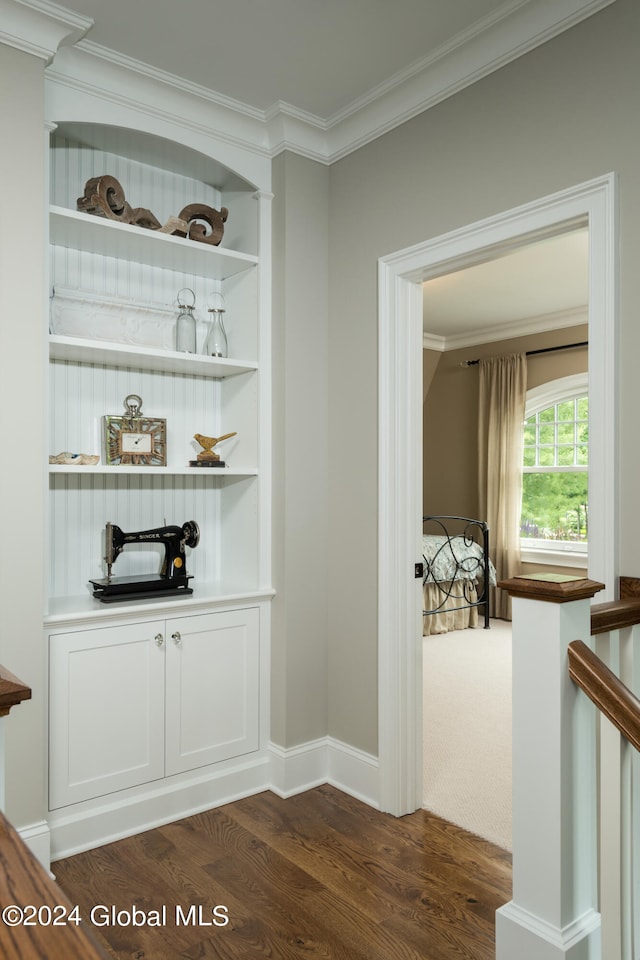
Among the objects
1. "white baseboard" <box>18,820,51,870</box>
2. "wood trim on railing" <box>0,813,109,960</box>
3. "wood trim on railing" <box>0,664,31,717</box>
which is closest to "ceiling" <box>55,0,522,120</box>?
"wood trim on railing" <box>0,664,31,717</box>

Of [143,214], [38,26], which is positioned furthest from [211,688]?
[38,26]

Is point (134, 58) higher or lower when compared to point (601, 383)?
higher

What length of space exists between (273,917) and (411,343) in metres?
2.10

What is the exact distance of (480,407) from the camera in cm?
699

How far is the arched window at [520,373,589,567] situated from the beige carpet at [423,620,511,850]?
50.0 inches

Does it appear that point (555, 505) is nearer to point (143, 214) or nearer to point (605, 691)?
point (143, 214)

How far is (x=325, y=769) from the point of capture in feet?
10.1

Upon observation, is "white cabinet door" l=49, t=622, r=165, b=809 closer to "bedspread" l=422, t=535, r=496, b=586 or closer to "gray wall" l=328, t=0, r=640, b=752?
"gray wall" l=328, t=0, r=640, b=752

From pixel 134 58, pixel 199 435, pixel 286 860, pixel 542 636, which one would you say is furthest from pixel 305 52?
pixel 286 860

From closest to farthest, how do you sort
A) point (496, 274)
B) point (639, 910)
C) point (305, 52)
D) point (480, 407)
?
1. point (639, 910)
2. point (305, 52)
3. point (496, 274)
4. point (480, 407)

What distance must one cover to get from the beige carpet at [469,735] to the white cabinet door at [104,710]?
1195mm

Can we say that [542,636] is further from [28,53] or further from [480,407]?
[480,407]

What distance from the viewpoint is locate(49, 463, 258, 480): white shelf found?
8.29ft

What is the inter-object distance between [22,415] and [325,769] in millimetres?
1981
